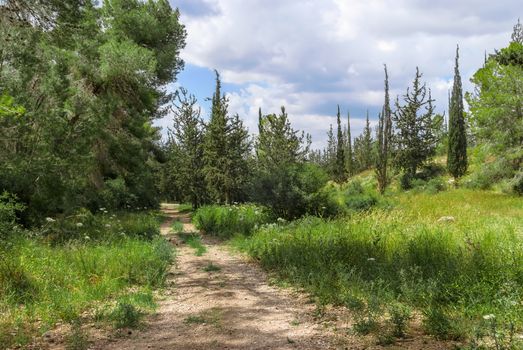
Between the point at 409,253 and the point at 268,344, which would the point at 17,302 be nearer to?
the point at 268,344

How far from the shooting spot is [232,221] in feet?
51.2

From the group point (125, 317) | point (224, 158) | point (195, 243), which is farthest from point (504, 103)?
point (125, 317)

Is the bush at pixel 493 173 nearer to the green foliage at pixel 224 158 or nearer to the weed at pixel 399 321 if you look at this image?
the green foliage at pixel 224 158

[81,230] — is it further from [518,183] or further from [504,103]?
[504,103]

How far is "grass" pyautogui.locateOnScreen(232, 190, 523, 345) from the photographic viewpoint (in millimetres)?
4601

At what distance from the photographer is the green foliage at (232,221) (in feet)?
47.6

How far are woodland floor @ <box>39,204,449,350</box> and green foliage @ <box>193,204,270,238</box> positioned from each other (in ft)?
19.9

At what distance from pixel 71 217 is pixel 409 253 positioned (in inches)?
364

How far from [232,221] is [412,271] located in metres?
9.93

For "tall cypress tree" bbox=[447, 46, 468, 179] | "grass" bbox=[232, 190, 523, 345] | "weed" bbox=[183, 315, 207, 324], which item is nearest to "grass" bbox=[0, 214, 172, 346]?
"weed" bbox=[183, 315, 207, 324]

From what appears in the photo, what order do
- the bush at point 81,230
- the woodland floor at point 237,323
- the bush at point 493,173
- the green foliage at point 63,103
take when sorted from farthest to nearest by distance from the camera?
the bush at point 493,173 < the bush at point 81,230 < the green foliage at point 63,103 < the woodland floor at point 237,323

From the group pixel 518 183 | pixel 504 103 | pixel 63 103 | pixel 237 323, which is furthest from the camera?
pixel 504 103

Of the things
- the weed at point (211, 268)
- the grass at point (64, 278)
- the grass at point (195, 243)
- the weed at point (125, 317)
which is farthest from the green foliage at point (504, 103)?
the weed at point (125, 317)

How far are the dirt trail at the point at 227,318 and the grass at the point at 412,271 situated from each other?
0.55 meters
